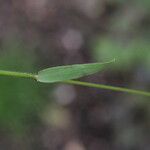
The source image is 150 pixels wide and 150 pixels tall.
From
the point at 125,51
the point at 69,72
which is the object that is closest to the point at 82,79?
the point at 125,51

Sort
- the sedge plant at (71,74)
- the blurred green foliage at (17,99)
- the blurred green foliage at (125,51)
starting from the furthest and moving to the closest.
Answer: the blurred green foliage at (17,99), the blurred green foliage at (125,51), the sedge plant at (71,74)

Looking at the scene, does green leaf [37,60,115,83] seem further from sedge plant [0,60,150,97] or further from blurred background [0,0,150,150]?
blurred background [0,0,150,150]

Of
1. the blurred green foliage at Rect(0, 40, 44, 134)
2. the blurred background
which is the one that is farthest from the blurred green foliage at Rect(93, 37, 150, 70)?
the blurred green foliage at Rect(0, 40, 44, 134)

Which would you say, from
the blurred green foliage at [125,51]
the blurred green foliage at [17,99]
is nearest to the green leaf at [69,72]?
the blurred green foliage at [125,51]

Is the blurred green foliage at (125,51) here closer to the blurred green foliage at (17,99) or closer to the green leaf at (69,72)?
the blurred green foliage at (17,99)

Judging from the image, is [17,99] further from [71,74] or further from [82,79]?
[71,74]

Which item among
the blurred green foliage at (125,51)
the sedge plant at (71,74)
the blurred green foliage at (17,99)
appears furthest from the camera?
the blurred green foliage at (17,99)

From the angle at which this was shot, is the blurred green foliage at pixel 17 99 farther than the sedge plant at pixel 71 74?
Yes
